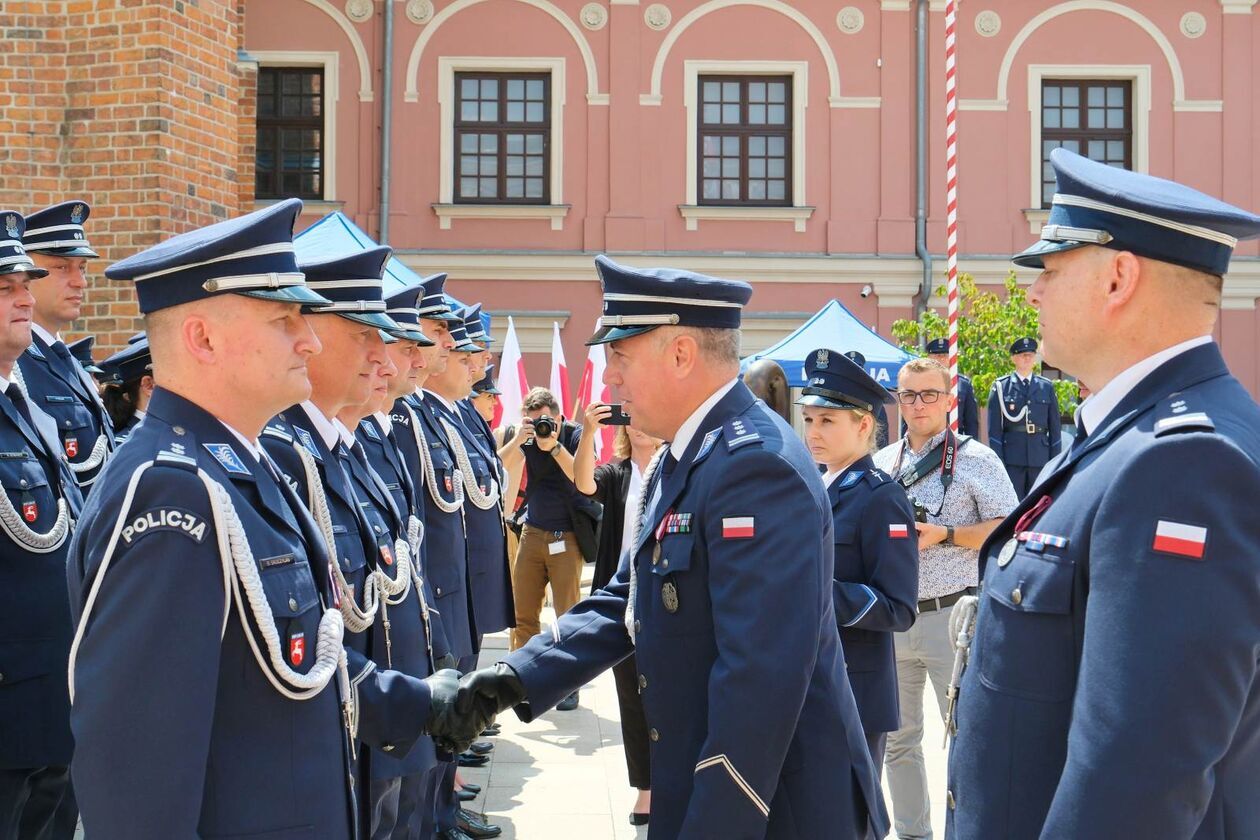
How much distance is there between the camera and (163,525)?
2178mm

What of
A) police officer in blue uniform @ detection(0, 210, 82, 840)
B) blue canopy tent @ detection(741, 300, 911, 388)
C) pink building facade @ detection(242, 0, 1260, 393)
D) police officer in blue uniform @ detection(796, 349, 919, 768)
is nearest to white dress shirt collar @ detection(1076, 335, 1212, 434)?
police officer in blue uniform @ detection(796, 349, 919, 768)

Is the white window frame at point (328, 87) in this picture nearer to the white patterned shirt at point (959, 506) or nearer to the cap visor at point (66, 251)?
the cap visor at point (66, 251)

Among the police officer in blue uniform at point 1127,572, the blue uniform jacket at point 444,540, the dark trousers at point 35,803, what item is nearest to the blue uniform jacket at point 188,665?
the police officer in blue uniform at point 1127,572

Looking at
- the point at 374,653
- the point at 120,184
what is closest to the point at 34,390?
the point at 374,653

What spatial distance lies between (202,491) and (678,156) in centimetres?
1650

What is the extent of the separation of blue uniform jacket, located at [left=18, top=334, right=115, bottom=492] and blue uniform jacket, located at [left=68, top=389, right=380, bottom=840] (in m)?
2.64

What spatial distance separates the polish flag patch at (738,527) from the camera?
2.79m

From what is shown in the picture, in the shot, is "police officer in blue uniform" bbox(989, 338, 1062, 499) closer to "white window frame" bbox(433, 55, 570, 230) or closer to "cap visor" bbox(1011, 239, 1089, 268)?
"white window frame" bbox(433, 55, 570, 230)

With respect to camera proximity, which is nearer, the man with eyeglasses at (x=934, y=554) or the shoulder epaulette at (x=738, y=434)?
the shoulder epaulette at (x=738, y=434)

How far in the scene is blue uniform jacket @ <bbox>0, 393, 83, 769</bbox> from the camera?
3936 mm

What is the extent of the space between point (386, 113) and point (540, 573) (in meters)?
11.2

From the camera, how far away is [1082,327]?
7.77 feet

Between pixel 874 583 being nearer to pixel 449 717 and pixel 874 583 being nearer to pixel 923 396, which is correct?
pixel 923 396

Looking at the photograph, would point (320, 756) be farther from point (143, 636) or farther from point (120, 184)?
point (120, 184)
